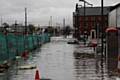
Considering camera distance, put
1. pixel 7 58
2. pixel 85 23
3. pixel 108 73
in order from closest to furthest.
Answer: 1. pixel 108 73
2. pixel 7 58
3. pixel 85 23

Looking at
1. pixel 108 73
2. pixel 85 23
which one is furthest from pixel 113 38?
pixel 85 23

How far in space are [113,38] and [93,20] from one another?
10334 centimetres

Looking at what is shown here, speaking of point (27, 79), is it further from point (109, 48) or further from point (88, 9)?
point (88, 9)

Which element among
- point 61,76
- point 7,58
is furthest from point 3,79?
point 7,58

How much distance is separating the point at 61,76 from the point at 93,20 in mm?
117504

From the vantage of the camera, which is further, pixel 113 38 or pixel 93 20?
pixel 93 20

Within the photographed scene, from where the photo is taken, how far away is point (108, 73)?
1972 centimetres

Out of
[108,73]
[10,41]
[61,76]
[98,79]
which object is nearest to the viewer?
[98,79]

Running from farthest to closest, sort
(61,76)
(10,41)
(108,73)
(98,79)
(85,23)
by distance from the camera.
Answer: (85,23) → (10,41) → (108,73) → (61,76) → (98,79)

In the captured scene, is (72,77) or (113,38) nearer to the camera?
(72,77)

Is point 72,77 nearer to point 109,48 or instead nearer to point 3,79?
point 3,79

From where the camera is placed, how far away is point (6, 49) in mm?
26531

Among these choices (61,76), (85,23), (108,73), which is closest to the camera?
(61,76)

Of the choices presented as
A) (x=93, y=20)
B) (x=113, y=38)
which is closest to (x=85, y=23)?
(x=93, y=20)
